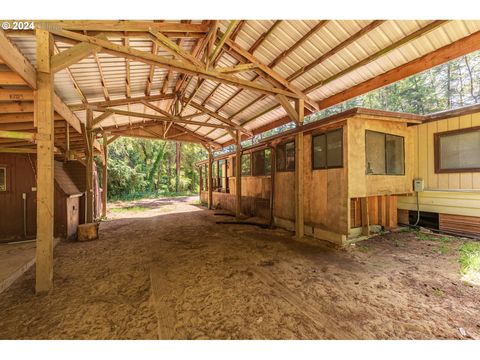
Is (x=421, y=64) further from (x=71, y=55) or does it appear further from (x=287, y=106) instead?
(x=71, y=55)

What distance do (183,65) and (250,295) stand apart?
5542 mm

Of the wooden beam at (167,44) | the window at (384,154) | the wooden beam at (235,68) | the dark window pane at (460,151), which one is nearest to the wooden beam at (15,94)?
the wooden beam at (167,44)

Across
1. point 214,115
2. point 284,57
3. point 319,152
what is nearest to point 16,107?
point 284,57

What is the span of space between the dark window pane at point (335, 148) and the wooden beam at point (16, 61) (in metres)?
6.57

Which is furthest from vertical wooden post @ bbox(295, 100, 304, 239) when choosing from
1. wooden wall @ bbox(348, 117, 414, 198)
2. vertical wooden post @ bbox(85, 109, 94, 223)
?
vertical wooden post @ bbox(85, 109, 94, 223)

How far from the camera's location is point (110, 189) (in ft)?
71.5

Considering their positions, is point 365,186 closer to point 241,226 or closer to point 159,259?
point 241,226

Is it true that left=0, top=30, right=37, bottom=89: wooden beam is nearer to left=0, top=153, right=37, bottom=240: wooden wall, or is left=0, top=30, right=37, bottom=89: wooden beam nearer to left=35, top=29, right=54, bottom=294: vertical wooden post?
left=35, top=29, right=54, bottom=294: vertical wooden post

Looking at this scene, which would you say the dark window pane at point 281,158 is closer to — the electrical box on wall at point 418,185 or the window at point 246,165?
the window at point 246,165

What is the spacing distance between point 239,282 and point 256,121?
28.0ft

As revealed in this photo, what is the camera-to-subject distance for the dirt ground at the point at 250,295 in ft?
8.16

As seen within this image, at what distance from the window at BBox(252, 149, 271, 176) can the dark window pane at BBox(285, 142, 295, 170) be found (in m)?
1.43
